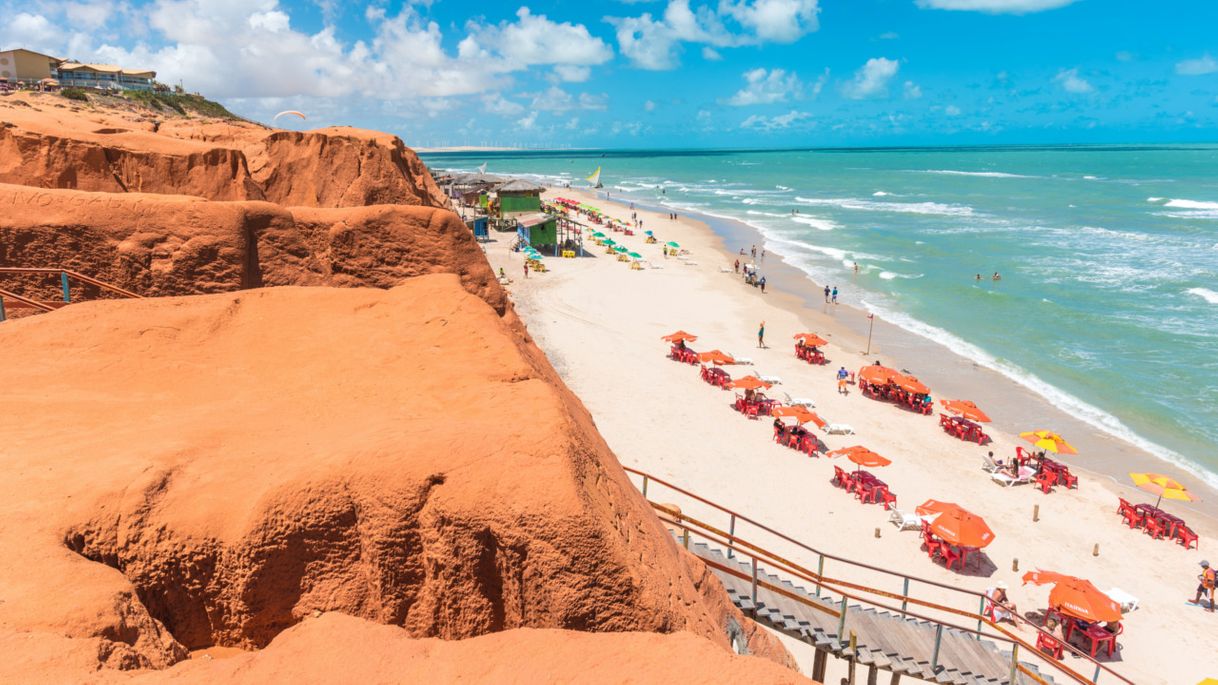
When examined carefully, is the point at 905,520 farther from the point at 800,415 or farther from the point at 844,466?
the point at 800,415

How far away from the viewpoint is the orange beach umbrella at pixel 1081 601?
12.6 meters

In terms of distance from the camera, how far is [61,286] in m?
8.63

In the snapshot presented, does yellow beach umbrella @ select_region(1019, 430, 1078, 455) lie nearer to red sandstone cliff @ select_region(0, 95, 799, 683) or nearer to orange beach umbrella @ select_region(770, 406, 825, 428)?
orange beach umbrella @ select_region(770, 406, 825, 428)

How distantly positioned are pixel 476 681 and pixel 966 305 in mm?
37104

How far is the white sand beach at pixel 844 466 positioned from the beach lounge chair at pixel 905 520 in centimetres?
21

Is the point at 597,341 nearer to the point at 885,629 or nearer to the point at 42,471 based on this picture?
the point at 885,629

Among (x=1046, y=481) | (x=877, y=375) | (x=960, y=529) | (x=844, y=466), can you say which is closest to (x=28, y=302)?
(x=960, y=529)

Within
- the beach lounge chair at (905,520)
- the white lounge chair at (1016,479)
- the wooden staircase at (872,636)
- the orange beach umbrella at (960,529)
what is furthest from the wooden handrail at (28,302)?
the white lounge chair at (1016,479)

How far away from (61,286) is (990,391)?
26287 mm

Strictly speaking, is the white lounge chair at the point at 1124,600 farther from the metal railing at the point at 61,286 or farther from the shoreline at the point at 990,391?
the metal railing at the point at 61,286

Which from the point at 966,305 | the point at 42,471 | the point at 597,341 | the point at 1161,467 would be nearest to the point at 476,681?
the point at 42,471

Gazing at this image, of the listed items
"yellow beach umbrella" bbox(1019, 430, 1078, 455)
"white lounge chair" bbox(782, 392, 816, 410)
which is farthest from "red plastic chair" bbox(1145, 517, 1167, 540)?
"white lounge chair" bbox(782, 392, 816, 410)

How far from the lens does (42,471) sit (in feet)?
15.4

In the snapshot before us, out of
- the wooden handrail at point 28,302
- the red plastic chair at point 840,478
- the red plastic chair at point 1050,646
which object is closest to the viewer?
the wooden handrail at point 28,302
